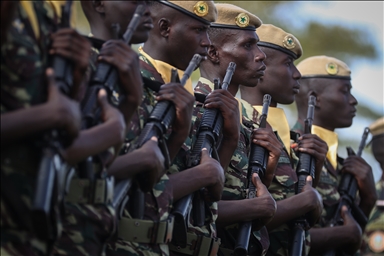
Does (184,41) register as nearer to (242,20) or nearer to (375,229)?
(242,20)

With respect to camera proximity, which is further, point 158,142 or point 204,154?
point 204,154

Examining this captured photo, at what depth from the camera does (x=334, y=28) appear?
72.6ft

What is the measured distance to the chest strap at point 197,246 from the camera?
6.19 metres

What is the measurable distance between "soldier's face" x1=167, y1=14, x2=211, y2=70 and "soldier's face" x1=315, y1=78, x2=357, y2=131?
3363 millimetres

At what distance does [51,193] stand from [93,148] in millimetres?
449

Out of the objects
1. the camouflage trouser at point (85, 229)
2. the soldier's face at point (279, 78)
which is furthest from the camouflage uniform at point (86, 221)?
the soldier's face at point (279, 78)

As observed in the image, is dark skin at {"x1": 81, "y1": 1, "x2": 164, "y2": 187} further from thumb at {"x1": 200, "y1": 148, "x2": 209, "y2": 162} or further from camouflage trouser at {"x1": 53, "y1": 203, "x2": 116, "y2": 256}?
thumb at {"x1": 200, "y1": 148, "x2": 209, "y2": 162}

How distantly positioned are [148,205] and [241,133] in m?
1.94

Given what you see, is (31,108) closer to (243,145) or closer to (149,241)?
(149,241)

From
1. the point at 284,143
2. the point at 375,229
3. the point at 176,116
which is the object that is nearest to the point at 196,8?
the point at 176,116

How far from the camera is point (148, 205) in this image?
554 cm

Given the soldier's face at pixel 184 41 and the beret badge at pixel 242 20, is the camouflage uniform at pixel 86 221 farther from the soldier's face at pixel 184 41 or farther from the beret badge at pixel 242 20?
the beret badge at pixel 242 20

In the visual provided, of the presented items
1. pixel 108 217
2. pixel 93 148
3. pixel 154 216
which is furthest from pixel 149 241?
pixel 93 148

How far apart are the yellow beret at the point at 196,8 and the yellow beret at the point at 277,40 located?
75.8 inches
